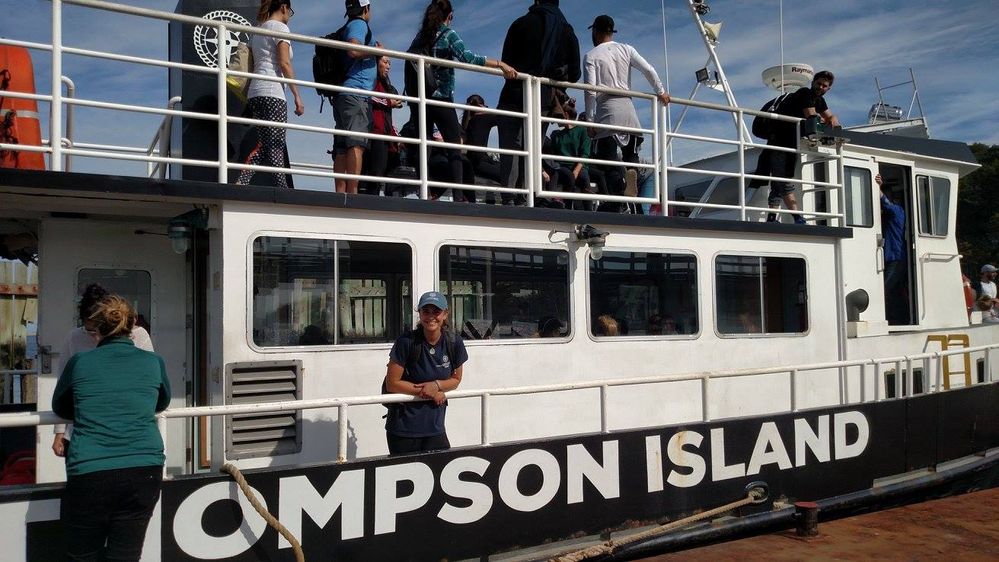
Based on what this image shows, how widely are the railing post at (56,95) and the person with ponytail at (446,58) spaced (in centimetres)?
248

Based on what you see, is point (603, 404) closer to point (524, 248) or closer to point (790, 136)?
point (524, 248)

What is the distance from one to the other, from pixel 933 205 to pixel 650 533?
236 inches

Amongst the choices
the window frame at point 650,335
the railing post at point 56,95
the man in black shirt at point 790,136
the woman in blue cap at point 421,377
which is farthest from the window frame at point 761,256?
the railing post at point 56,95

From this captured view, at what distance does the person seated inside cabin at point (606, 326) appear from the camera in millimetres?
6227

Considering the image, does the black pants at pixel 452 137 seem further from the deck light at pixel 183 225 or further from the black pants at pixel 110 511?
the black pants at pixel 110 511

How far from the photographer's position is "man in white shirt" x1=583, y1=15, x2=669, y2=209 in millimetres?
7109

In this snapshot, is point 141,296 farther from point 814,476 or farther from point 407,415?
point 814,476

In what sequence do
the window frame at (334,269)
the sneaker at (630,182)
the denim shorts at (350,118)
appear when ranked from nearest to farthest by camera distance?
the window frame at (334,269) < the denim shorts at (350,118) < the sneaker at (630,182)

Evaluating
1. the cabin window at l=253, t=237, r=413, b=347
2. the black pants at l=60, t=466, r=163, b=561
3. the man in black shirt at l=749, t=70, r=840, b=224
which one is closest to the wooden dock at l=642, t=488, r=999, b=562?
the cabin window at l=253, t=237, r=413, b=347

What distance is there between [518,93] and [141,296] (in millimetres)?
3250

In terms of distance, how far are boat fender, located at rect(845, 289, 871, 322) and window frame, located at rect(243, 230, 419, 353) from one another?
4.52m

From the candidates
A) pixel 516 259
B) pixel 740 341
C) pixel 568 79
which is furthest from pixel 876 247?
pixel 516 259

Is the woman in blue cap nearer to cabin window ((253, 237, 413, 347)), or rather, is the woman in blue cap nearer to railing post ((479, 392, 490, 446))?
railing post ((479, 392, 490, 446))

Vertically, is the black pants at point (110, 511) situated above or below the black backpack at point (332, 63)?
below
